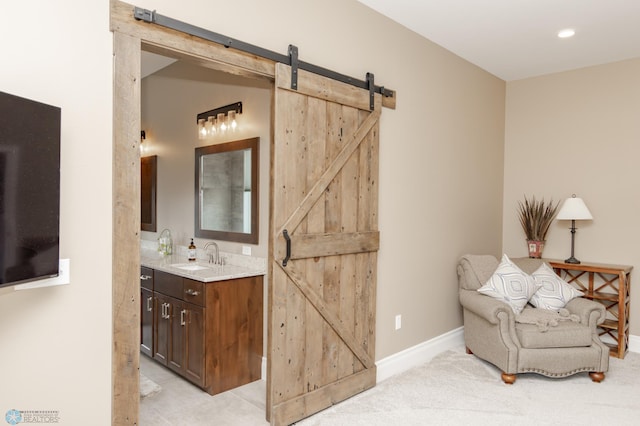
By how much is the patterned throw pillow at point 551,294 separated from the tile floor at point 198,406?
2.45 meters

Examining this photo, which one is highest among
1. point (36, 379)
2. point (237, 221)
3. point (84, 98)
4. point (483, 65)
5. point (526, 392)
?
point (483, 65)

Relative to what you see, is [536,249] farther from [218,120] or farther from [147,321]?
[147,321]

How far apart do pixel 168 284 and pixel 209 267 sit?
358 mm

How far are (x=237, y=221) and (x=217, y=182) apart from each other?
0.47m

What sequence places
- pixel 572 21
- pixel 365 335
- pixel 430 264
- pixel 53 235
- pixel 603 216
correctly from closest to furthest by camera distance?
1. pixel 53 235
2. pixel 365 335
3. pixel 572 21
4. pixel 430 264
5. pixel 603 216

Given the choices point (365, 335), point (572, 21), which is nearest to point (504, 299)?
point (365, 335)

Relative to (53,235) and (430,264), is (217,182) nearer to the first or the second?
(430,264)

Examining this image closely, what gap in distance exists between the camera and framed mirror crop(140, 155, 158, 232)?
15.6 feet

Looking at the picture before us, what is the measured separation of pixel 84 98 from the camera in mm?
1878

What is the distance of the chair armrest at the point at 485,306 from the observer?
3.37 m

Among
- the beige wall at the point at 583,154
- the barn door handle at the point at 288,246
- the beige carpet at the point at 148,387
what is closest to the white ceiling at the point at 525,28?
the beige wall at the point at 583,154

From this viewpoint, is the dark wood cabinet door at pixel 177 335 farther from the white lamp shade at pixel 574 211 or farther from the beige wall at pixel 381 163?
the white lamp shade at pixel 574 211

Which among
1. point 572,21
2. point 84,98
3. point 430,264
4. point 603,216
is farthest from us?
point 603,216

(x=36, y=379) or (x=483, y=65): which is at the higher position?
(x=483, y=65)
